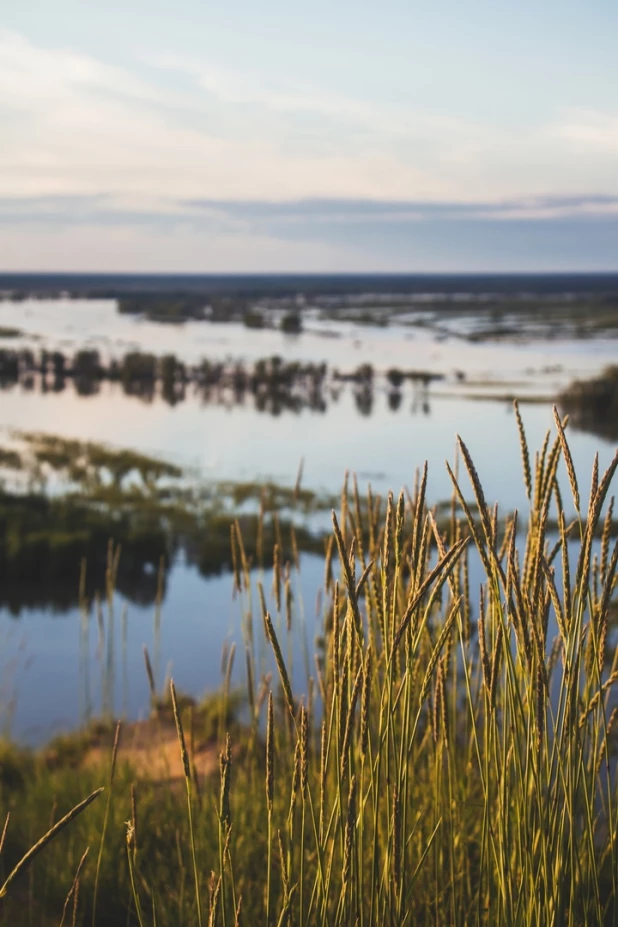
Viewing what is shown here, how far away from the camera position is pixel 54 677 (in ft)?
21.3

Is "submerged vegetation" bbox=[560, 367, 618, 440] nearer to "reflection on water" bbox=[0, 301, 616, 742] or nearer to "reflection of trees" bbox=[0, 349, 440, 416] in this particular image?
"reflection on water" bbox=[0, 301, 616, 742]

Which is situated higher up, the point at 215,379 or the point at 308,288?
the point at 308,288

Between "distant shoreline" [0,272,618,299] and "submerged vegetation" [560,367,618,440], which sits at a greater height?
"distant shoreline" [0,272,618,299]

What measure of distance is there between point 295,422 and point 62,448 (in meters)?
4.44

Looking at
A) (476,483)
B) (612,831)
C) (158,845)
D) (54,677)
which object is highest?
(476,483)

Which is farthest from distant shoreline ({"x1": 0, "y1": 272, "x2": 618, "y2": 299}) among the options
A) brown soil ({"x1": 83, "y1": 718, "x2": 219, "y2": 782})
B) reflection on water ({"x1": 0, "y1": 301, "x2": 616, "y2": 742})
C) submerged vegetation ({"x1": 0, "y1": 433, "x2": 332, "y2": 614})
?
brown soil ({"x1": 83, "y1": 718, "x2": 219, "y2": 782})

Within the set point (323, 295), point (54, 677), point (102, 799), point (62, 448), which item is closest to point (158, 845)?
point (102, 799)

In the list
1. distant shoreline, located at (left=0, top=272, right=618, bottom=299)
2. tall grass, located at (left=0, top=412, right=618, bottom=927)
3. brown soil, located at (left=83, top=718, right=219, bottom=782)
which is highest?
distant shoreline, located at (left=0, top=272, right=618, bottom=299)

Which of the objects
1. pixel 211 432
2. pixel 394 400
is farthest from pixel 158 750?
pixel 394 400

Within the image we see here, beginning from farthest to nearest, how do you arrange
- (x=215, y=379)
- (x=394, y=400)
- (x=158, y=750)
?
(x=215, y=379) → (x=394, y=400) → (x=158, y=750)

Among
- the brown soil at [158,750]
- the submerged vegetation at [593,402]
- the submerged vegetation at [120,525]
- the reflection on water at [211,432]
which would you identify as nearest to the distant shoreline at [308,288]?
the reflection on water at [211,432]

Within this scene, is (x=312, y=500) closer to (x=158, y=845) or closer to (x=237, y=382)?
(x=158, y=845)

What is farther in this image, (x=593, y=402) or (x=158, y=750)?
(x=593, y=402)

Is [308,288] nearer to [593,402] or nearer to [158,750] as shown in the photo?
[593,402]
